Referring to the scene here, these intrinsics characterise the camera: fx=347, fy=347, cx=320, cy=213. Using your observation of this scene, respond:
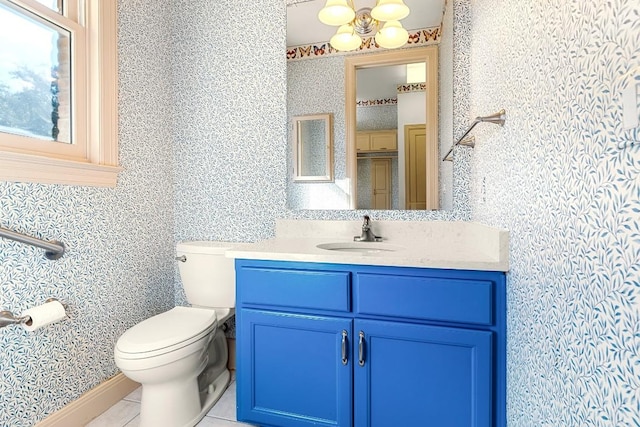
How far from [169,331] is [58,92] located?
1219 millimetres

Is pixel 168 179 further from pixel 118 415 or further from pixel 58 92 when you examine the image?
pixel 118 415

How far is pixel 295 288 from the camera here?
4.74ft

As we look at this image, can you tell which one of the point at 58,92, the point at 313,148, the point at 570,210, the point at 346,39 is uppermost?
the point at 346,39

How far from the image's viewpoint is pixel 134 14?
192cm

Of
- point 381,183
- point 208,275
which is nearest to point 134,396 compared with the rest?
point 208,275

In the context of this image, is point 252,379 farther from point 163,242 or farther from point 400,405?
point 163,242

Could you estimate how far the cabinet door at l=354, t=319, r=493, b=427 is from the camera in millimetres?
1241

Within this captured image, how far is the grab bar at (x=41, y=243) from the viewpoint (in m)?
1.27

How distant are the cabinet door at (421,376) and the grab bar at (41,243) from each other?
4.22 feet

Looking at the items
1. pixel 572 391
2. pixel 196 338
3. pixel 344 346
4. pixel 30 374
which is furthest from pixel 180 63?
pixel 572 391

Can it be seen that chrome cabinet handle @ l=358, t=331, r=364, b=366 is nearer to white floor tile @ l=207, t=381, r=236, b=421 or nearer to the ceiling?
white floor tile @ l=207, t=381, r=236, b=421

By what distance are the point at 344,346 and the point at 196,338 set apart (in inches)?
26.7

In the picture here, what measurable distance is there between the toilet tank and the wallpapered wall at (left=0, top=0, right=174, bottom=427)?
302mm

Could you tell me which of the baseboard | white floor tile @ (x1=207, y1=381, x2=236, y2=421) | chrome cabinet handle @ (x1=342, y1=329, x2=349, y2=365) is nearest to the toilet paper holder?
the baseboard
